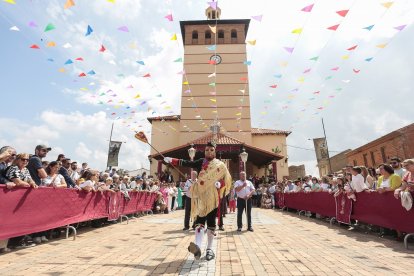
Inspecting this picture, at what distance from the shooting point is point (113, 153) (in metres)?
28.6

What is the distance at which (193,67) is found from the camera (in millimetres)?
31938

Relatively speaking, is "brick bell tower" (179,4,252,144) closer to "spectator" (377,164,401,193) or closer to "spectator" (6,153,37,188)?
"spectator" (377,164,401,193)

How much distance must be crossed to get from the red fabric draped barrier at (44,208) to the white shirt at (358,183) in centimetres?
781

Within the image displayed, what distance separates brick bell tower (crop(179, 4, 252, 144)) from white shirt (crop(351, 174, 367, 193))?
21.6 m

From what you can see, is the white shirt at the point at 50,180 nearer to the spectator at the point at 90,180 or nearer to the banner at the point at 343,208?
the spectator at the point at 90,180

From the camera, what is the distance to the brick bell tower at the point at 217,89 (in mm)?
30844

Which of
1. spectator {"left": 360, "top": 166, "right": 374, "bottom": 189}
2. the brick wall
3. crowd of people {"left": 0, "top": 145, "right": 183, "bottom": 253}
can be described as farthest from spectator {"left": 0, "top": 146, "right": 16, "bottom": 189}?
the brick wall

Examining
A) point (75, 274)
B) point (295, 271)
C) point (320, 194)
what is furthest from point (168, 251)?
point (320, 194)

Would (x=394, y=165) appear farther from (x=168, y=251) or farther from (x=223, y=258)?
(x=168, y=251)

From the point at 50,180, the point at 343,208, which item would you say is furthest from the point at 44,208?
the point at 343,208

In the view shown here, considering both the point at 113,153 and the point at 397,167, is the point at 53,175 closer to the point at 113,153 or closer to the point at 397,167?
the point at 397,167

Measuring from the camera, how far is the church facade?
30.8 meters

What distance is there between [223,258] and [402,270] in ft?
8.56

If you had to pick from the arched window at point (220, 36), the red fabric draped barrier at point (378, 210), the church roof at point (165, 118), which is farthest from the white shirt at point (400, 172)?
the arched window at point (220, 36)
